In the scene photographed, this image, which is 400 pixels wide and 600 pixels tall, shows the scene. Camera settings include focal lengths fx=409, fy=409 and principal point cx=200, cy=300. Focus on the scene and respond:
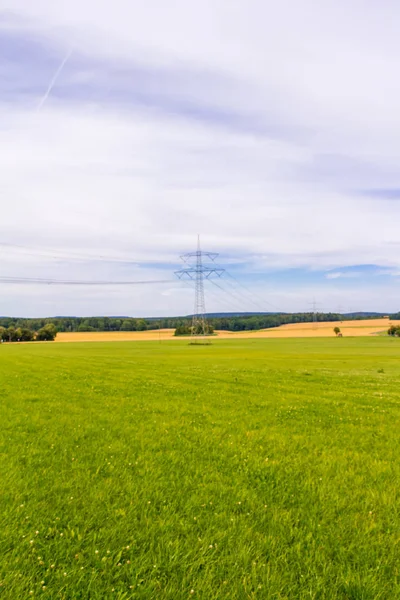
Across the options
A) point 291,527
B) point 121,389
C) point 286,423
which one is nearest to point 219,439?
point 286,423

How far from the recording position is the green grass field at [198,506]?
17.1 feet

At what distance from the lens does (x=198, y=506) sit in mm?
7109

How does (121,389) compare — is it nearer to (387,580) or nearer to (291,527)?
(291,527)

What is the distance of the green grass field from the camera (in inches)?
205

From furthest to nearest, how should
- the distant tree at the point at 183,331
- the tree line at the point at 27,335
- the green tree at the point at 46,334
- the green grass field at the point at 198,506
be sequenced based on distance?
the distant tree at the point at 183,331
the tree line at the point at 27,335
the green tree at the point at 46,334
the green grass field at the point at 198,506

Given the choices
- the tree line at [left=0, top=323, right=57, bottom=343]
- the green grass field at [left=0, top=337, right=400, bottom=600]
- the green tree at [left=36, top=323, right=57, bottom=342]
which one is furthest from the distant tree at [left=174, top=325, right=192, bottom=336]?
the green grass field at [left=0, top=337, right=400, bottom=600]

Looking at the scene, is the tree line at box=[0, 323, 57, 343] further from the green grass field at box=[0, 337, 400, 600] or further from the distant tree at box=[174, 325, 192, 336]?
the green grass field at box=[0, 337, 400, 600]

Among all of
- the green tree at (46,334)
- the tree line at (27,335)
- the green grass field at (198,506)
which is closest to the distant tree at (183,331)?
the tree line at (27,335)

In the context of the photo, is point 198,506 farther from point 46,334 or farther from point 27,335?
point 27,335

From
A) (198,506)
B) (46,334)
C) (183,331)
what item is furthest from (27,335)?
(198,506)

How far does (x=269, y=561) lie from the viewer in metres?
5.58

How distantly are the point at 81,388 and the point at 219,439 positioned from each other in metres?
12.5

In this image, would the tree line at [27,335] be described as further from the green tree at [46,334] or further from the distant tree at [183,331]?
the distant tree at [183,331]

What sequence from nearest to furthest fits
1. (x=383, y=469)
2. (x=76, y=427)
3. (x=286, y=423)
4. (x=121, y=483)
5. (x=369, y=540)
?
(x=369, y=540)
(x=121, y=483)
(x=383, y=469)
(x=76, y=427)
(x=286, y=423)
